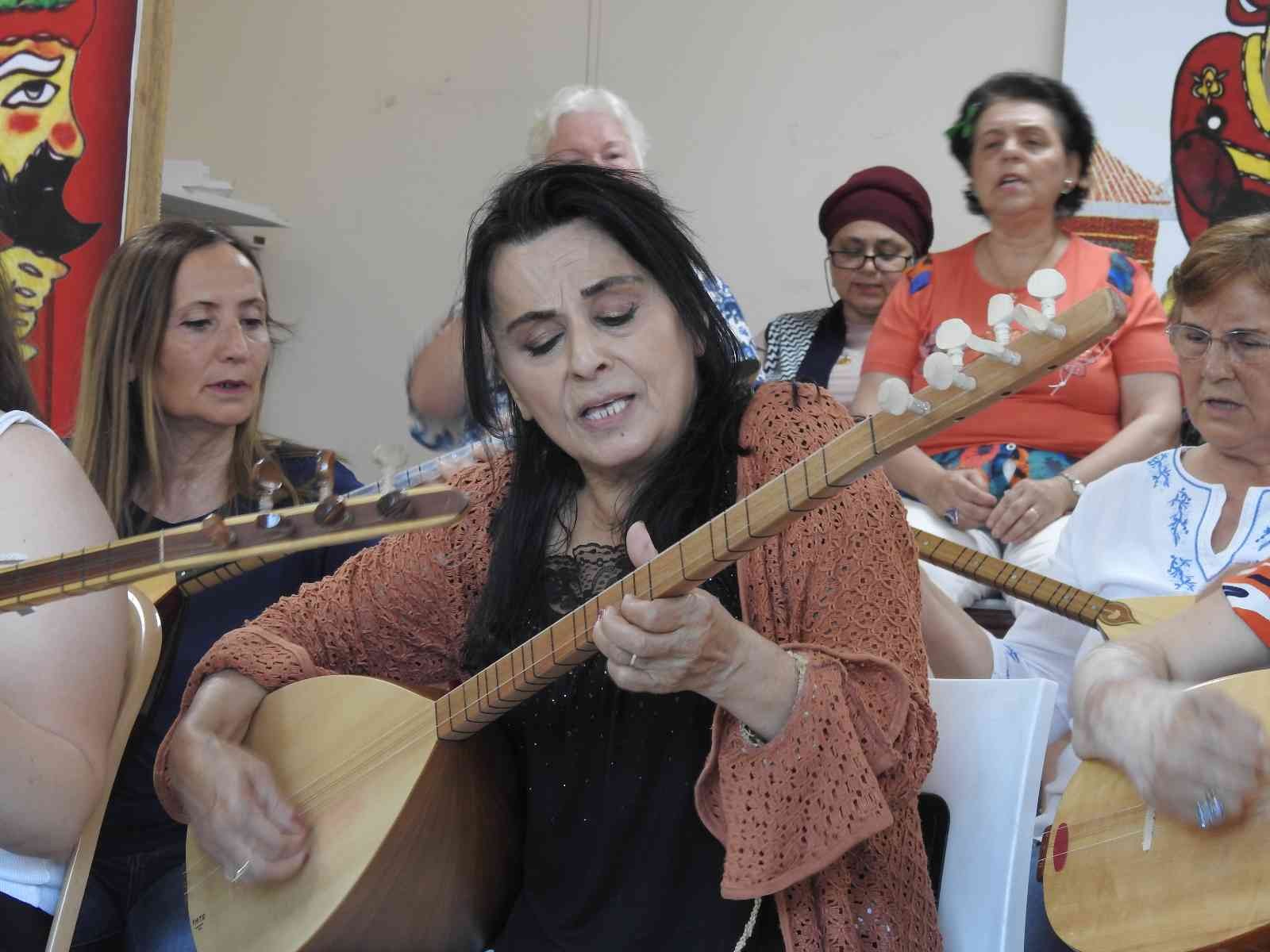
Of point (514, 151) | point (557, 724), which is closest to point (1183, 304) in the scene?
point (557, 724)

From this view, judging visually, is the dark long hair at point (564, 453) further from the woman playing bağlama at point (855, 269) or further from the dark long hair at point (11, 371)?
the woman playing bağlama at point (855, 269)

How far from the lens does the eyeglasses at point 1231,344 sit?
191 cm

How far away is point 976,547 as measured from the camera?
268 centimetres

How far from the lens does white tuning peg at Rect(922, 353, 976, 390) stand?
1.02 m

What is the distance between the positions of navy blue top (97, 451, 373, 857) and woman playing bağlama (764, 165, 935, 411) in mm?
1404

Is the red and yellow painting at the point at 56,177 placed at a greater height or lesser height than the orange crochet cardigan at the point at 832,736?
greater

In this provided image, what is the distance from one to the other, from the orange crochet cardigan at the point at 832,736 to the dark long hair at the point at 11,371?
0.76 meters

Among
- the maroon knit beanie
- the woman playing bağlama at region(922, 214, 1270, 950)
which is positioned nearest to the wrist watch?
the woman playing bağlama at region(922, 214, 1270, 950)

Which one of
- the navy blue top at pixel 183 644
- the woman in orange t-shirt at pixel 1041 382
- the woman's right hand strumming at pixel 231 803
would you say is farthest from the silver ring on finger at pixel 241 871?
the woman in orange t-shirt at pixel 1041 382

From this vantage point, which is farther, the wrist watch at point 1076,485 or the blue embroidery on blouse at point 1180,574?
the wrist watch at point 1076,485

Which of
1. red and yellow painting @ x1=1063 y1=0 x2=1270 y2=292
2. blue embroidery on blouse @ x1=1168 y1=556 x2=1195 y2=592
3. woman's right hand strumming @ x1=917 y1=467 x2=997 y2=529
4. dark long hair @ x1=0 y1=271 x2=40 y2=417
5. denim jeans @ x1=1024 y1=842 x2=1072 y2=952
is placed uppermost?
red and yellow painting @ x1=1063 y1=0 x2=1270 y2=292

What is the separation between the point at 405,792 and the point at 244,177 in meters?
3.18

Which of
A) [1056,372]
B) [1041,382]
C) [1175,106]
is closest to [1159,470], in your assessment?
[1041,382]

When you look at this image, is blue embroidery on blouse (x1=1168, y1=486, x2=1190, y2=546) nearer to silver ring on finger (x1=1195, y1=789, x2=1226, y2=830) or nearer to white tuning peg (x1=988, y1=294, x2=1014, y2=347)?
silver ring on finger (x1=1195, y1=789, x2=1226, y2=830)
